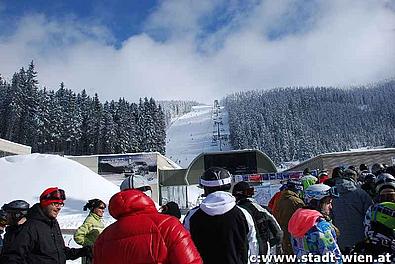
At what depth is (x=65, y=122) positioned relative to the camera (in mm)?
60125

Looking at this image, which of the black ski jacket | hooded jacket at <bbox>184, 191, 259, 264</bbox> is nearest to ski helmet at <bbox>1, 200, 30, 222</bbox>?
hooded jacket at <bbox>184, 191, 259, 264</bbox>

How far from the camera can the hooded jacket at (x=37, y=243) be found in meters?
3.42

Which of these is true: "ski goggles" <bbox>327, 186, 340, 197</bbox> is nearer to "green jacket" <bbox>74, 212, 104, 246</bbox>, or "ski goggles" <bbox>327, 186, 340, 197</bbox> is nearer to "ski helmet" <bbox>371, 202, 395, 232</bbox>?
"ski helmet" <bbox>371, 202, 395, 232</bbox>

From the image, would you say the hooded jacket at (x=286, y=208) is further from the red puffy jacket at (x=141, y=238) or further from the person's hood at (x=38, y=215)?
the red puffy jacket at (x=141, y=238)

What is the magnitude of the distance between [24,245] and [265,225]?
8.45ft

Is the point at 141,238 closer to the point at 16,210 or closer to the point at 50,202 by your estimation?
the point at 50,202

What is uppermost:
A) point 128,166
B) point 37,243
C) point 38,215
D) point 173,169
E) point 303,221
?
point 128,166

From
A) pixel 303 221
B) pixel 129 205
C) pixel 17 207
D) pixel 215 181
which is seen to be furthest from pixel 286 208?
pixel 129 205

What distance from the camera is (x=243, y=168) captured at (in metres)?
36.7

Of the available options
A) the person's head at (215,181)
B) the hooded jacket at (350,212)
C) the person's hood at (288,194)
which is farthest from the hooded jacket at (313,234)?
the person's hood at (288,194)

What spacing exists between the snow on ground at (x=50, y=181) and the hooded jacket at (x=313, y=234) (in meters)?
21.0

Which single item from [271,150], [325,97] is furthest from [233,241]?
[325,97]

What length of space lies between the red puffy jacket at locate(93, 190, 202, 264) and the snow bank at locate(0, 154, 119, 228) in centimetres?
2142

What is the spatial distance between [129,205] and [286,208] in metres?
4.07
